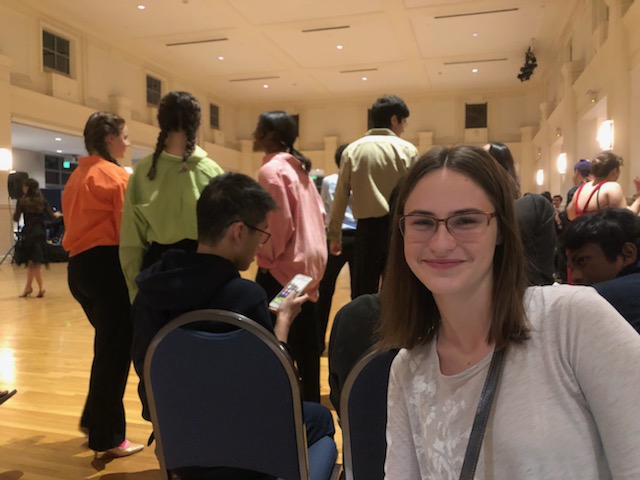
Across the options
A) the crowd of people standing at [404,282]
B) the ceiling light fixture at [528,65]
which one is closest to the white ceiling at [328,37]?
the ceiling light fixture at [528,65]

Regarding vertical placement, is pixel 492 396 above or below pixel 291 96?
below

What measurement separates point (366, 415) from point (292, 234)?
132 centimetres

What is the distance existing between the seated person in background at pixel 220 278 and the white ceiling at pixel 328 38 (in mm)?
8593

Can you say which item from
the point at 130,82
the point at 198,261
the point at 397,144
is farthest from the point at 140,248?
the point at 130,82

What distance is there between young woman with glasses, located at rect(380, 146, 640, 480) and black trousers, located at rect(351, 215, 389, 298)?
1.95m

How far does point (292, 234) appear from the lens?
2.43m

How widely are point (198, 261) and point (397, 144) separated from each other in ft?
5.88

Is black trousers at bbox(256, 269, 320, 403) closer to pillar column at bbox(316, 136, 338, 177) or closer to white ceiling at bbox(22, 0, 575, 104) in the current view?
white ceiling at bbox(22, 0, 575, 104)

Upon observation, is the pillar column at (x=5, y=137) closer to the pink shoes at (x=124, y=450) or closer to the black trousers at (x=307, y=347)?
the pink shoes at (x=124, y=450)

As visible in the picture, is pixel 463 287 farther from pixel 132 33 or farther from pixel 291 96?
pixel 291 96

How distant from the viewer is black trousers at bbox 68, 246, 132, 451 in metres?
2.34

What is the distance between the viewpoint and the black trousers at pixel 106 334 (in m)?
2.34

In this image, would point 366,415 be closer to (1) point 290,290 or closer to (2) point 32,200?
(1) point 290,290

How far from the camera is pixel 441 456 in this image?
918mm
